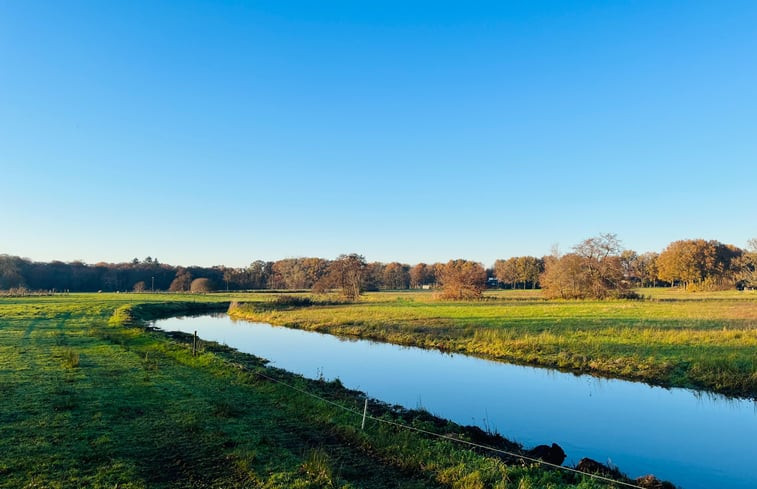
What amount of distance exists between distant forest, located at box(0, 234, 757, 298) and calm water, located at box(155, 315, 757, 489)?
41.6m

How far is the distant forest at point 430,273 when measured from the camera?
190 ft

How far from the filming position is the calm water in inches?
375

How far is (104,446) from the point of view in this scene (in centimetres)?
827

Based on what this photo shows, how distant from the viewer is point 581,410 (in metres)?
13.1

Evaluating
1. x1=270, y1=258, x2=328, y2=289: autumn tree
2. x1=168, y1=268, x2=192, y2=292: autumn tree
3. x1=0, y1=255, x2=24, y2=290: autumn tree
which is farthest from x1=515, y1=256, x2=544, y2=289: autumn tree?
x1=0, y1=255, x2=24, y2=290: autumn tree

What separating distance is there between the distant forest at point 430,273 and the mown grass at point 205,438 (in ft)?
162

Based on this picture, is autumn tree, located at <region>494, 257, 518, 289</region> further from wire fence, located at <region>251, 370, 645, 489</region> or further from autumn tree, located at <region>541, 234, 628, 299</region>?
wire fence, located at <region>251, 370, 645, 489</region>

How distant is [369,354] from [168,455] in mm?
15964

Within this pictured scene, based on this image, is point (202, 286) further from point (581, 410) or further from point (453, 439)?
point (453, 439)

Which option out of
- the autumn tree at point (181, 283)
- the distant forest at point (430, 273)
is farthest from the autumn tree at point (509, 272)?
the autumn tree at point (181, 283)

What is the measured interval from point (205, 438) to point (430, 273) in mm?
146082

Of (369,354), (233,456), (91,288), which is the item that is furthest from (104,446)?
(91,288)

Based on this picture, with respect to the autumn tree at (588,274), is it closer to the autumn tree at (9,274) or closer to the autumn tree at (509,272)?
the autumn tree at (509,272)

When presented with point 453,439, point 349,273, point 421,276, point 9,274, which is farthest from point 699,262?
point 9,274
